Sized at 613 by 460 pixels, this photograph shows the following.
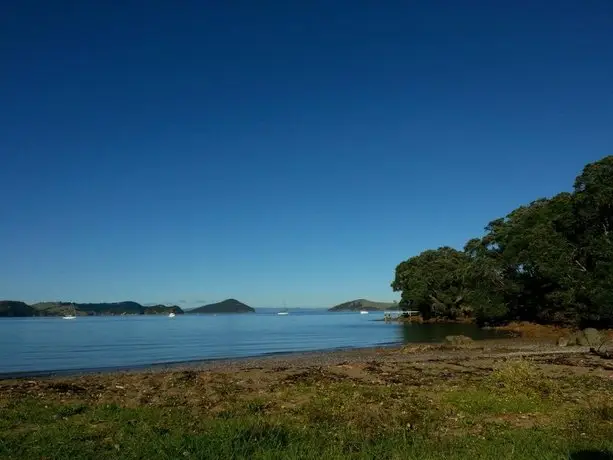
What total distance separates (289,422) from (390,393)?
4892 mm

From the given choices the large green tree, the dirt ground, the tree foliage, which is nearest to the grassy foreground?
the dirt ground

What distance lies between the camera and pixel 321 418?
38.8 ft

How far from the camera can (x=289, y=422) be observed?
11391 mm

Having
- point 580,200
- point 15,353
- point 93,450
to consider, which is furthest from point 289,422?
point 580,200

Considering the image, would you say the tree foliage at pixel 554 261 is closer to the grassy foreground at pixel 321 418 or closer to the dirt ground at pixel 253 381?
the dirt ground at pixel 253 381

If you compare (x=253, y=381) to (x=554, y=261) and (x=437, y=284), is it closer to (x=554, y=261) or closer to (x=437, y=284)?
(x=554, y=261)

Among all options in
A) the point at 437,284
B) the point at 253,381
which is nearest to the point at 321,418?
the point at 253,381

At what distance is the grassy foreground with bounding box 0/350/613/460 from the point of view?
28.0 ft

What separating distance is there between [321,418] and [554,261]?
56.3m

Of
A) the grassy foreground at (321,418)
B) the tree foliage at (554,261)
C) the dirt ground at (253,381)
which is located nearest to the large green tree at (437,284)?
the tree foliage at (554,261)

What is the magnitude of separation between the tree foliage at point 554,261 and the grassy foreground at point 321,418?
39431mm

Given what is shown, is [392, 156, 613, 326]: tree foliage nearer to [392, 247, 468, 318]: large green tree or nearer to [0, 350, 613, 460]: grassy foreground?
[392, 247, 468, 318]: large green tree

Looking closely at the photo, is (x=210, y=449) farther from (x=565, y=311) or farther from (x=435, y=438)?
(x=565, y=311)

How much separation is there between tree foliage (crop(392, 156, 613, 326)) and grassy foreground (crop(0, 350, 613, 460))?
39431 millimetres
